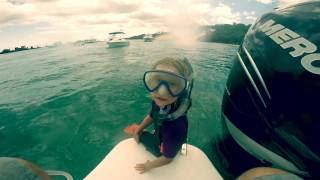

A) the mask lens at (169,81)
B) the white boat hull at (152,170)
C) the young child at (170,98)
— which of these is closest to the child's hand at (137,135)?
the white boat hull at (152,170)

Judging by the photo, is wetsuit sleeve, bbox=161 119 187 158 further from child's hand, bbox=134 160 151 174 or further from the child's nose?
the child's nose

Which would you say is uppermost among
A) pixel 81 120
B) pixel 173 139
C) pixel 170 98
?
Answer: pixel 170 98

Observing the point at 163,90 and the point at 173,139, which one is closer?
the point at 163,90

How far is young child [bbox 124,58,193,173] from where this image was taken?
2184 mm

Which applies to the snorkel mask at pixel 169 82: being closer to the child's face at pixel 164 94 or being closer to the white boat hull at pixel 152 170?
the child's face at pixel 164 94

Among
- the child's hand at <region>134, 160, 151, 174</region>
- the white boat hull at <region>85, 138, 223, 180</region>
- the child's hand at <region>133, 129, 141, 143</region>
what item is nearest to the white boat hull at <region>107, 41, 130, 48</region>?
the child's hand at <region>133, 129, 141, 143</region>

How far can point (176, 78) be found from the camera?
7.08ft

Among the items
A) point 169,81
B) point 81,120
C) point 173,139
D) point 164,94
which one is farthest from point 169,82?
point 81,120

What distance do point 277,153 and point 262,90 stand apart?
2.04 feet

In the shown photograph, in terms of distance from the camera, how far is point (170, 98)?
7.44 feet

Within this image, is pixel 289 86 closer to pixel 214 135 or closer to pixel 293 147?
pixel 293 147

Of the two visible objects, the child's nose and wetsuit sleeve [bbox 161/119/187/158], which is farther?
wetsuit sleeve [bbox 161/119/187/158]

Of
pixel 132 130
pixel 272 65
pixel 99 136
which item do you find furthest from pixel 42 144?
pixel 272 65

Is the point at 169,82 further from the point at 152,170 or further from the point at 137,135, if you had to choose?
the point at 137,135
